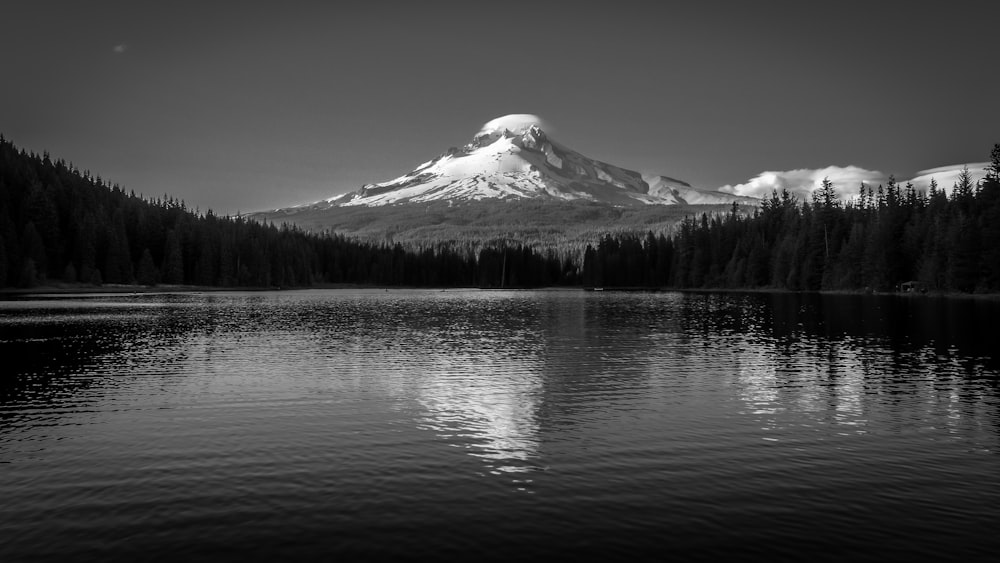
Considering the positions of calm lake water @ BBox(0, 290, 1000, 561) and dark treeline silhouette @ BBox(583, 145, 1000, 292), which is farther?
dark treeline silhouette @ BBox(583, 145, 1000, 292)

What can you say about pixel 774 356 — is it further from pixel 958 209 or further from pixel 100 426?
pixel 958 209

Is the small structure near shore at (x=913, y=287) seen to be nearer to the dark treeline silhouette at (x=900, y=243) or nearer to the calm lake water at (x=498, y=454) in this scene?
the dark treeline silhouette at (x=900, y=243)

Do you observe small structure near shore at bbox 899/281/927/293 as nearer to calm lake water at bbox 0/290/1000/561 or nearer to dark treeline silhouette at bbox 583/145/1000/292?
dark treeline silhouette at bbox 583/145/1000/292

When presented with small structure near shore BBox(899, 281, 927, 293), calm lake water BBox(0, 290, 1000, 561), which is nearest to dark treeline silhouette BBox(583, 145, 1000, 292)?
small structure near shore BBox(899, 281, 927, 293)

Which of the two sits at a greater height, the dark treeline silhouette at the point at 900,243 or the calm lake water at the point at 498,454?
the dark treeline silhouette at the point at 900,243

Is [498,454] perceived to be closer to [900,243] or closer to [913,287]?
[913,287]

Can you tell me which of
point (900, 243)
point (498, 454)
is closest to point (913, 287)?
point (900, 243)

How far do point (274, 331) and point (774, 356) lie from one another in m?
46.7

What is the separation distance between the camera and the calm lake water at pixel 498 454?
1562 cm

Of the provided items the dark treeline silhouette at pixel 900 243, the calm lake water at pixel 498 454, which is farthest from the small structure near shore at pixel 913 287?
the calm lake water at pixel 498 454

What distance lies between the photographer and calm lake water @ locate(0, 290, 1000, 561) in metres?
15.6

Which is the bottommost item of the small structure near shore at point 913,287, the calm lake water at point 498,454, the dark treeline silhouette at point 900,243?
the calm lake water at point 498,454

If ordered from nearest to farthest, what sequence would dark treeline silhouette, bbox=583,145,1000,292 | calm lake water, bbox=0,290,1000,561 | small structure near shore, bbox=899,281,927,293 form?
calm lake water, bbox=0,290,1000,561, dark treeline silhouette, bbox=583,145,1000,292, small structure near shore, bbox=899,281,927,293

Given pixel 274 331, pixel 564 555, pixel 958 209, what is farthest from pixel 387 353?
pixel 958 209
